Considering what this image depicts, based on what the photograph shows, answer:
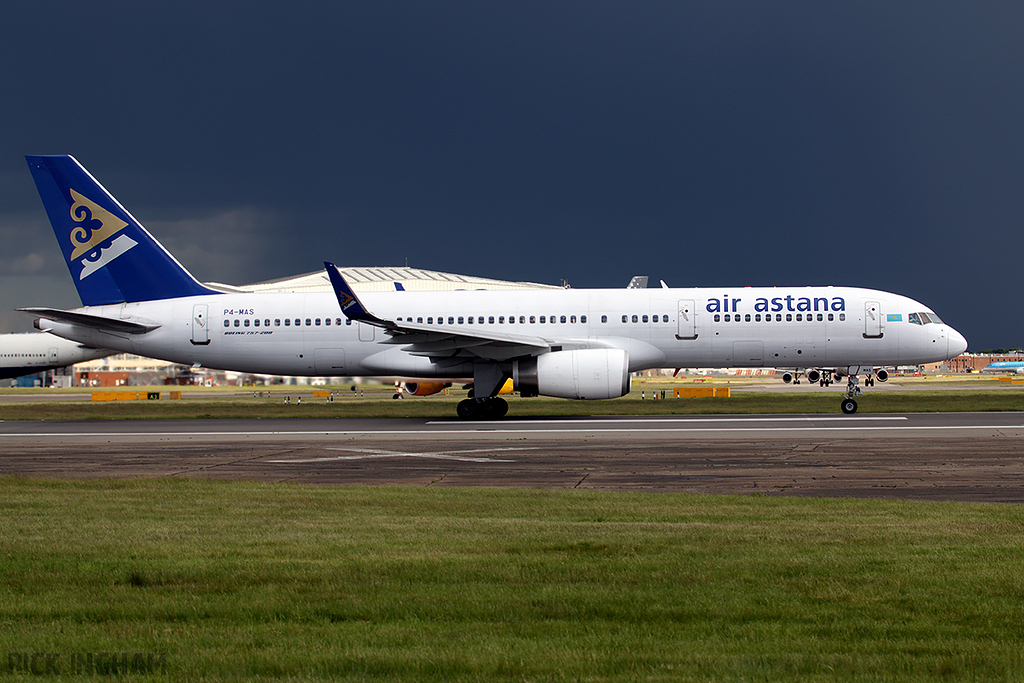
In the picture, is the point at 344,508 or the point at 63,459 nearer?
the point at 344,508

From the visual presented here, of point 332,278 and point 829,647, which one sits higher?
point 332,278

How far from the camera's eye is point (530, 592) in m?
6.02

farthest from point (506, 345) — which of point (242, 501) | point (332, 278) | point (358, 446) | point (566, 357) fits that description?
point (242, 501)

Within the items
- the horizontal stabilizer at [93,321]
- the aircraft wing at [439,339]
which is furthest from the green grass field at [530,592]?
the horizontal stabilizer at [93,321]

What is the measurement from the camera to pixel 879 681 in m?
4.36

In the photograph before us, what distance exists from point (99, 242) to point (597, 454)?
2067cm

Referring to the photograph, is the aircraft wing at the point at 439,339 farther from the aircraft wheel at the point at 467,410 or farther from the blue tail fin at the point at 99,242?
the blue tail fin at the point at 99,242

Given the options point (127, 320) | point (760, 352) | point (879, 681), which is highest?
A: point (127, 320)

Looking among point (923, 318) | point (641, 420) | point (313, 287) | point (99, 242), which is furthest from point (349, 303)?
point (313, 287)

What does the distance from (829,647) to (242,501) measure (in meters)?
7.68

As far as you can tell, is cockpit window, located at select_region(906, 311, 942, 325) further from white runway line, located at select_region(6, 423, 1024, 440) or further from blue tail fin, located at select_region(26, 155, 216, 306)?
blue tail fin, located at select_region(26, 155, 216, 306)

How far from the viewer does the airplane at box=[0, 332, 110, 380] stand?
76.1 meters

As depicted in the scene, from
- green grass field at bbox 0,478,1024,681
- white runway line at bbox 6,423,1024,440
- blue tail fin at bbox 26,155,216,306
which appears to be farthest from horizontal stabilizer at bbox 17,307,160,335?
green grass field at bbox 0,478,1024,681

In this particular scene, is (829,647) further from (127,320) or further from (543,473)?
(127,320)
